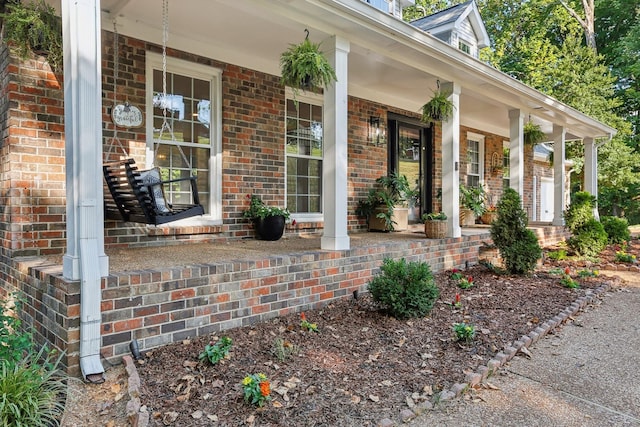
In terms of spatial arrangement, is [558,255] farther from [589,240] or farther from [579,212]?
[579,212]

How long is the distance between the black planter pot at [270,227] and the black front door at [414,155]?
10.5 ft

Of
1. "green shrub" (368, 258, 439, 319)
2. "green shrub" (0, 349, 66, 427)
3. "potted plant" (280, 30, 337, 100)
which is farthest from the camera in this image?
"potted plant" (280, 30, 337, 100)

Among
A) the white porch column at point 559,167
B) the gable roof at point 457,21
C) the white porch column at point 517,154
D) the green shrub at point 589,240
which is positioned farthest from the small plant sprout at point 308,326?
the gable roof at point 457,21

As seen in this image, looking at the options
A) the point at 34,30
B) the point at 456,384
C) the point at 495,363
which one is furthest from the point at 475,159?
the point at 34,30

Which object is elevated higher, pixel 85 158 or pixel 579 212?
pixel 85 158

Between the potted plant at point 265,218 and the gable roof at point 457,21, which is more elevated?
the gable roof at point 457,21

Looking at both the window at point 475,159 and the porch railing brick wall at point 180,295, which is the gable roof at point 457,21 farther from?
the porch railing brick wall at point 180,295

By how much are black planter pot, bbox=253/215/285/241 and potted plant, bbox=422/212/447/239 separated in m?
2.08

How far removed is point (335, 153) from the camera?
4.30m

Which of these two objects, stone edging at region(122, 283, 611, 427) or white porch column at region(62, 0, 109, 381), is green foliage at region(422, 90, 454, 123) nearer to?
stone edging at region(122, 283, 611, 427)

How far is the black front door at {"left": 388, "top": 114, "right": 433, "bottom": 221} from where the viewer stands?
25.8ft

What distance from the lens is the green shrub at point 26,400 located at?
2.02m

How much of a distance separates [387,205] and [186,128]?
3.45m

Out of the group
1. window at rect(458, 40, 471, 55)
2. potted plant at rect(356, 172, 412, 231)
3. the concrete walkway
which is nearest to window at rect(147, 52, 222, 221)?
potted plant at rect(356, 172, 412, 231)
